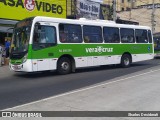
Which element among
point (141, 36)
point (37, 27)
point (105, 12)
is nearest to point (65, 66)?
point (37, 27)

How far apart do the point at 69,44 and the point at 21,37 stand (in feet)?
8.32

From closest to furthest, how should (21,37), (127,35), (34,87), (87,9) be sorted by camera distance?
(34,87)
(21,37)
(127,35)
(87,9)

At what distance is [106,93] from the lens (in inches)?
429

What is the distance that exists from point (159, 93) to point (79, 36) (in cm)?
789

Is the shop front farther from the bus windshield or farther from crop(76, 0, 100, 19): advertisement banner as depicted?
the bus windshield

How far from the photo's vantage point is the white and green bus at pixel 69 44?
51.2 feet

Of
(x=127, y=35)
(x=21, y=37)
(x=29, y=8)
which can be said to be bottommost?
(x=21, y=37)

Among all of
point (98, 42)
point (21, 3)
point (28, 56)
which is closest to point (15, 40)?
point (28, 56)

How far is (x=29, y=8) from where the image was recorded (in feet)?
87.0

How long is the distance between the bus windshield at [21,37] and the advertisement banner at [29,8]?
28.2 feet

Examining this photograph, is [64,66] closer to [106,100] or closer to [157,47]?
[106,100]

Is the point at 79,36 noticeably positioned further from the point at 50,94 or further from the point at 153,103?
the point at 153,103

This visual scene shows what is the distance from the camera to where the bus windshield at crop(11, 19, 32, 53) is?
15.7 metres

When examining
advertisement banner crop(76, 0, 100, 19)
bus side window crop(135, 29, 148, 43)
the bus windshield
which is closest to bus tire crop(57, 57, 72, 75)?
the bus windshield
